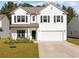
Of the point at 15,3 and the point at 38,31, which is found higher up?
the point at 15,3

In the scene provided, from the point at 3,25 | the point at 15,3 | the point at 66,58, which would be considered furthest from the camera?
the point at 15,3

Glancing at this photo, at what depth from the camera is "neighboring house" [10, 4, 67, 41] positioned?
5628 centimetres

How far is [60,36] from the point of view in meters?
56.5

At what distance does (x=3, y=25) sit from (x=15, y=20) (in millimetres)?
22996

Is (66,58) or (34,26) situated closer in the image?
(66,58)

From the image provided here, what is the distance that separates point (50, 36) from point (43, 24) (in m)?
2.79

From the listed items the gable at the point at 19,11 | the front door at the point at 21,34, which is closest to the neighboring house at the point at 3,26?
the front door at the point at 21,34

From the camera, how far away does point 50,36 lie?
56.4 m

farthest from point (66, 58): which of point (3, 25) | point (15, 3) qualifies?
point (15, 3)

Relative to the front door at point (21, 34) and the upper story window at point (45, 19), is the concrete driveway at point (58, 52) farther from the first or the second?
the upper story window at point (45, 19)

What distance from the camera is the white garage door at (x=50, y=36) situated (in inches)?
2218

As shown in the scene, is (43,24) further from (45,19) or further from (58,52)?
(58,52)

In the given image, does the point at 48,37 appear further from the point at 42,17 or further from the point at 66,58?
the point at 66,58

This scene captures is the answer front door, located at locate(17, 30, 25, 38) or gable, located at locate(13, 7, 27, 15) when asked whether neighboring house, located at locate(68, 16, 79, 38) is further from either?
front door, located at locate(17, 30, 25, 38)
